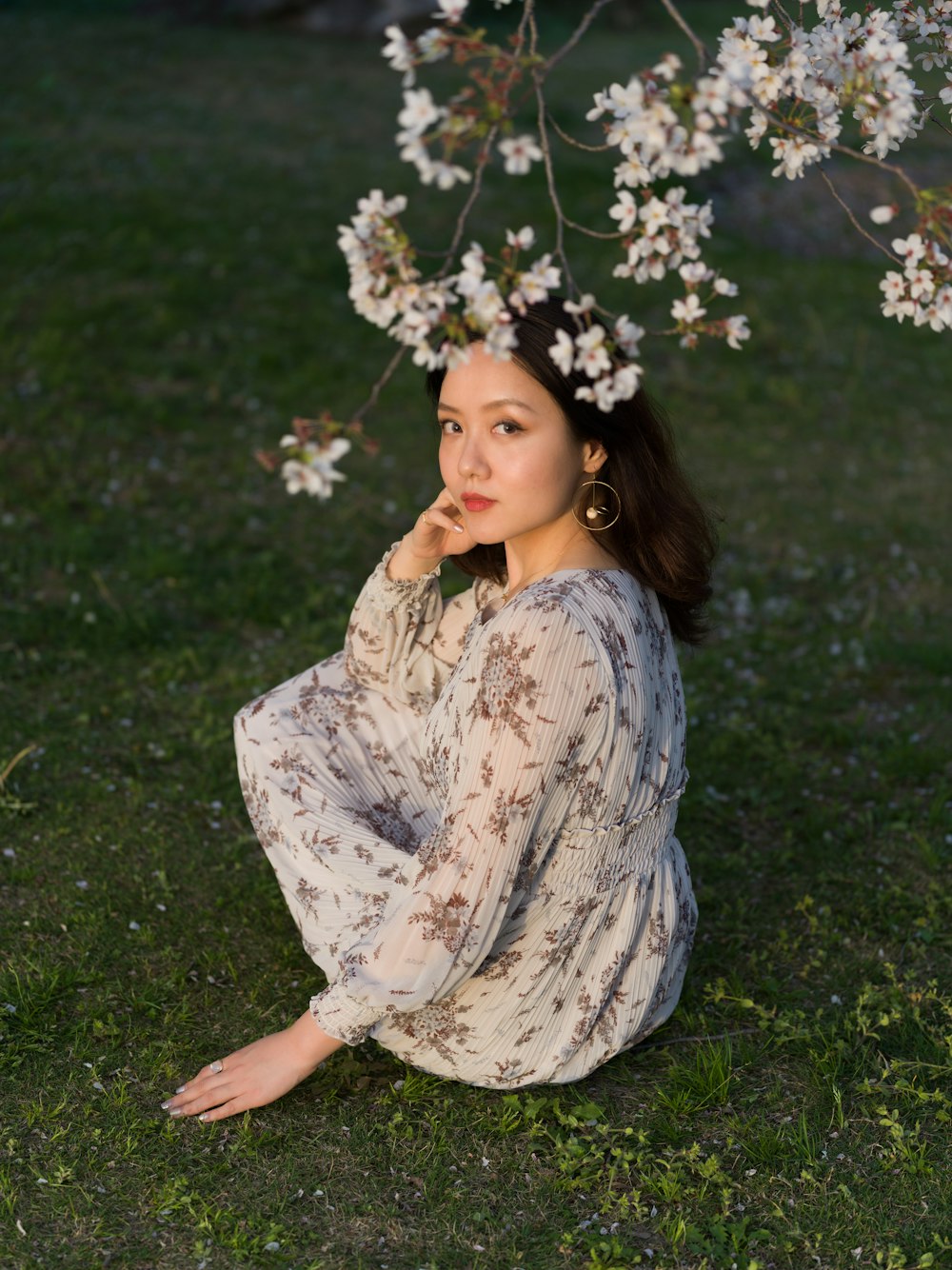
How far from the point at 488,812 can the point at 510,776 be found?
0.09 meters

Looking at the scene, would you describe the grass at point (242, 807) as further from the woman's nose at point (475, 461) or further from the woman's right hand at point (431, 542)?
the woman's nose at point (475, 461)

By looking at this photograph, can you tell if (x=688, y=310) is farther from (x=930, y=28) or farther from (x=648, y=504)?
(x=930, y=28)

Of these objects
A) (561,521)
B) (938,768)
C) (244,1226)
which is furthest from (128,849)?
→ (938,768)

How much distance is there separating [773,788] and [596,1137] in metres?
2.11

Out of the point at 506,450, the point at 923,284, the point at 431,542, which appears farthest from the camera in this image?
the point at 431,542

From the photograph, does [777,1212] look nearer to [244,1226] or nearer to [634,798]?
[634,798]

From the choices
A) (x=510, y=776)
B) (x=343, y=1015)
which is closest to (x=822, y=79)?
(x=510, y=776)

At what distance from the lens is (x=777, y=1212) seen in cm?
322

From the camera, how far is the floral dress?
3061mm

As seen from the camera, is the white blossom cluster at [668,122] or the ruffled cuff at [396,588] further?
the ruffled cuff at [396,588]

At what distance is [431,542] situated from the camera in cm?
391

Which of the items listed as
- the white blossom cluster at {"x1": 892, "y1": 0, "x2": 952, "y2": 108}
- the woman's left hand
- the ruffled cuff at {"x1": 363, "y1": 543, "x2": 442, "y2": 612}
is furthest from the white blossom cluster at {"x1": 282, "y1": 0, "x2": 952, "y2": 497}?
the woman's left hand

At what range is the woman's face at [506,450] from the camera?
321 cm

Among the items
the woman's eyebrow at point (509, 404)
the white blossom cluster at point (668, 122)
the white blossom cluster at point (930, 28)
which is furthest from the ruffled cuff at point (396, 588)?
the white blossom cluster at point (930, 28)
